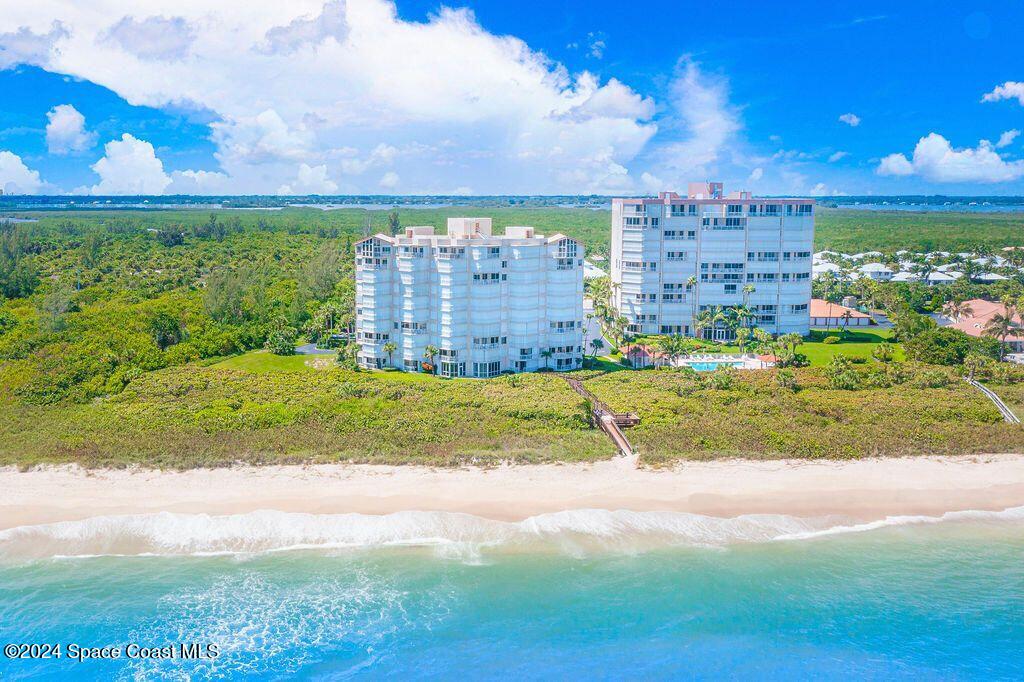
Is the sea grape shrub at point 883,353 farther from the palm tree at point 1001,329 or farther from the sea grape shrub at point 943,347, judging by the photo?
the palm tree at point 1001,329

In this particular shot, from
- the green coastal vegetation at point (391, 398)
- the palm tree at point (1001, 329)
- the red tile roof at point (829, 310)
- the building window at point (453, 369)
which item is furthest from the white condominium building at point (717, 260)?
the building window at point (453, 369)

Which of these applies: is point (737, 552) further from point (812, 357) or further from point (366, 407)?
point (812, 357)

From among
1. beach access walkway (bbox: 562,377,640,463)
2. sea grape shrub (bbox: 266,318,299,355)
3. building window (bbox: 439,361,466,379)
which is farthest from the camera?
sea grape shrub (bbox: 266,318,299,355)

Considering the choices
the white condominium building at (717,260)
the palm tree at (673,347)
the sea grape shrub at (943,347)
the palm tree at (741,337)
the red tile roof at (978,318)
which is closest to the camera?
the palm tree at (673,347)

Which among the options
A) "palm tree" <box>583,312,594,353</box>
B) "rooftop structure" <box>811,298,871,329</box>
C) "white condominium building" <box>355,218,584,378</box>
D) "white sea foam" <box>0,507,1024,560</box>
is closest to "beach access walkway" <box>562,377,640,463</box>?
"white sea foam" <box>0,507,1024,560</box>

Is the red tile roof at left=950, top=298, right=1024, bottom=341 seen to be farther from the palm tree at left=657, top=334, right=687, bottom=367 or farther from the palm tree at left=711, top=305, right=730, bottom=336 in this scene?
the palm tree at left=657, top=334, right=687, bottom=367

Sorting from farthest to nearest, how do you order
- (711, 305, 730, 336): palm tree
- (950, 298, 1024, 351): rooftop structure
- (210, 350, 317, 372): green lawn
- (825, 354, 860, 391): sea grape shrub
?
(711, 305, 730, 336): palm tree → (950, 298, 1024, 351): rooftop structure → (210, 350, 317, 372): green lawn → (825, 354, 860, 391): sea grape shrub

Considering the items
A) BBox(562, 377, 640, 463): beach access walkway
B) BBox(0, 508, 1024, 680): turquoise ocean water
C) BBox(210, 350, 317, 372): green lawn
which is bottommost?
BBox(0, 508, 1024, 680): turquoise ocean water
